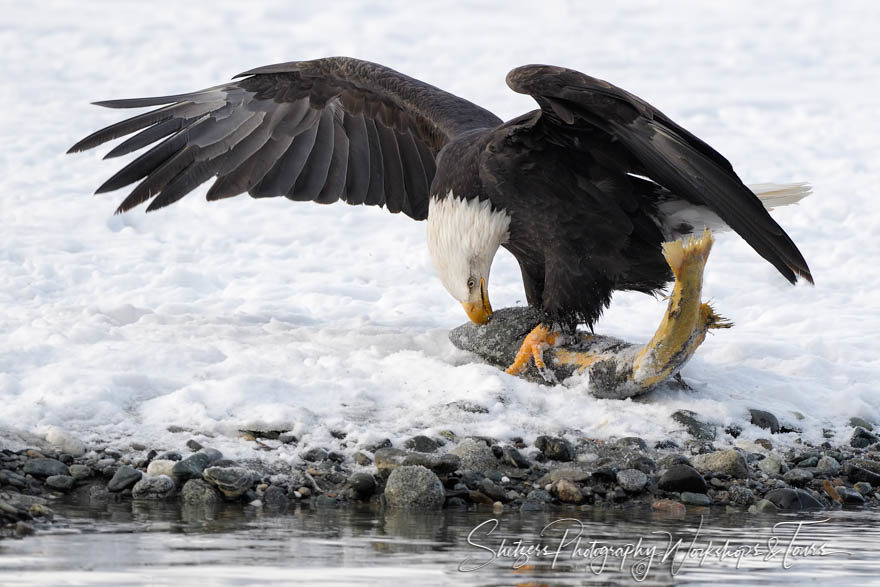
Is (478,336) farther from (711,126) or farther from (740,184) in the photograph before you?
(711,126)

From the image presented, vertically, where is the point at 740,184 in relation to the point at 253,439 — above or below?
above

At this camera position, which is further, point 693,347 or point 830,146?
point 830,146

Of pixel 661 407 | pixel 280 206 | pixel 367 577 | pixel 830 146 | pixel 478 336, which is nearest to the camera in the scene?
pixel 367 577

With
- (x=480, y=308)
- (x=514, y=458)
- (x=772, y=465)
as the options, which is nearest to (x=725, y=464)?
(x=772, y=465)

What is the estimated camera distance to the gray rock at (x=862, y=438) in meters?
4.62

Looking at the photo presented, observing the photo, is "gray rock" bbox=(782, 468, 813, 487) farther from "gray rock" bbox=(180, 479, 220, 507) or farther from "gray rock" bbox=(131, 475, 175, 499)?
"gray rock" bbox=(131, 475, 175, 499)

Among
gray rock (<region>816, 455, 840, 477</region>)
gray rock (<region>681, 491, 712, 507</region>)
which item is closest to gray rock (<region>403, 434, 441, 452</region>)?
gray rock (<region>681, 491, 712, 507</region>)

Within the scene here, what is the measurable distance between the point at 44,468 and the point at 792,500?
2.36 meters

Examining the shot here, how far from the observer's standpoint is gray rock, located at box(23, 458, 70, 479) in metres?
3.64

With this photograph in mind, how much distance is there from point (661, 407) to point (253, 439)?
1642 millimetres

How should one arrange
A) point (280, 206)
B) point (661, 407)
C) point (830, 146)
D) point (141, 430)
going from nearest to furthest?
point (141, 430) → point (661, 407) → point (280, 206) → point (830, 146)

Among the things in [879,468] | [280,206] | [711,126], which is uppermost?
[711,126]

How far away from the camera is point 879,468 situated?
168 inches

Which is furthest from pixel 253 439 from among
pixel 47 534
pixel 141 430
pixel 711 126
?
pixel 711 126
